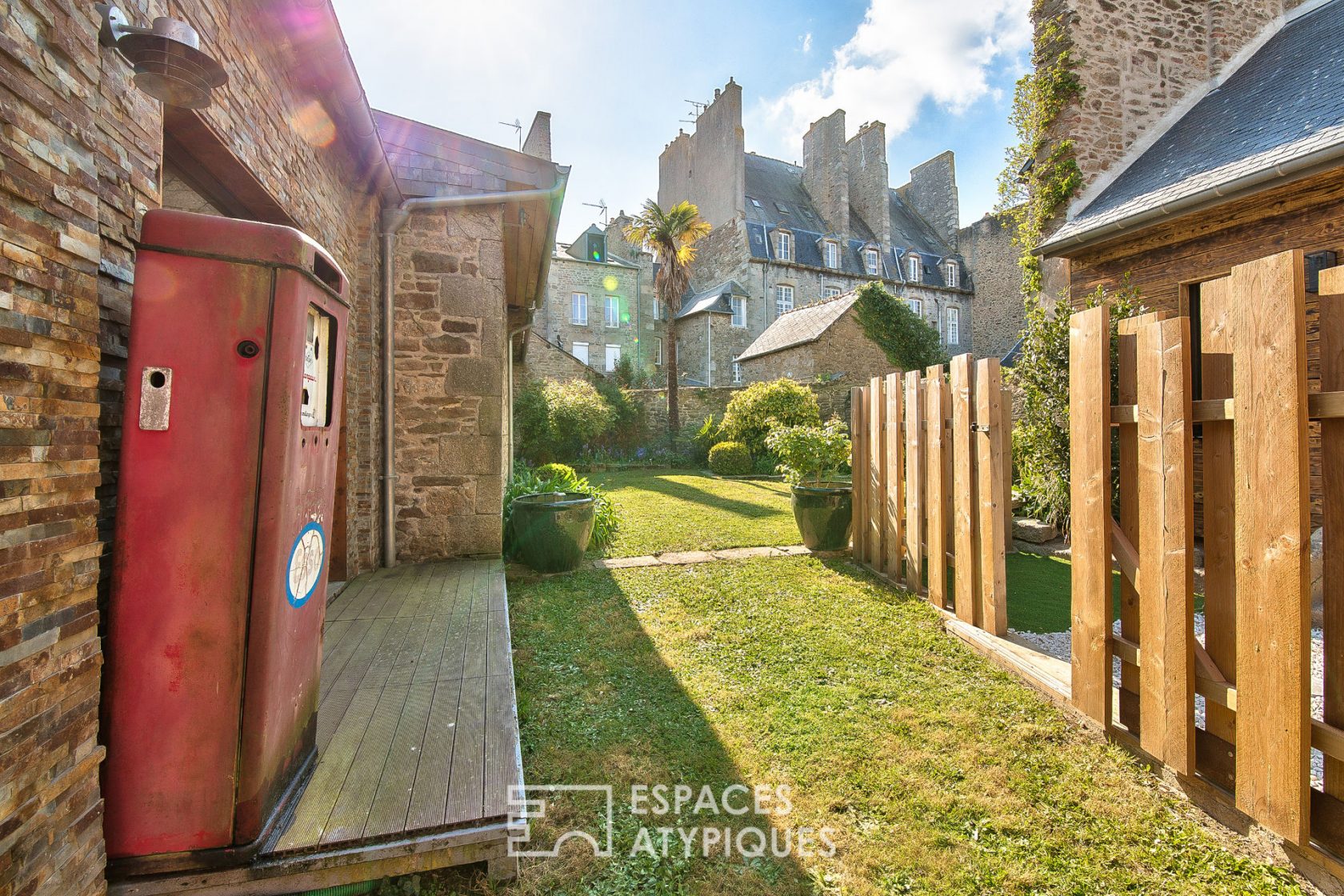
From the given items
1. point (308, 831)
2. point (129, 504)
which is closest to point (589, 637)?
point (308, 831)

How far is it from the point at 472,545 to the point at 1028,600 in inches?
188

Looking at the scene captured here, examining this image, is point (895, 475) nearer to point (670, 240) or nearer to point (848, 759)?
point (848, 759)

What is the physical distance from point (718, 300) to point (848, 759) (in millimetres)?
23748

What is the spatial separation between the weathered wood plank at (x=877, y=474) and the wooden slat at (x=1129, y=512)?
239 cm

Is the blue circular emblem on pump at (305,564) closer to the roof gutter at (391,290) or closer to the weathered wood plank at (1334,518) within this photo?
the weathered wood plank at (1334,518)

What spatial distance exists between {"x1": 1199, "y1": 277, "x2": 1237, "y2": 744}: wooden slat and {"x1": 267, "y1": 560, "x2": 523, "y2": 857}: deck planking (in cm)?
257

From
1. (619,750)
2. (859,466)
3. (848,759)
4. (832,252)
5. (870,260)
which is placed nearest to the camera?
(848,759)

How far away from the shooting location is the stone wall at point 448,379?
505cm

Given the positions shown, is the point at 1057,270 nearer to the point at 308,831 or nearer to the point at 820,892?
the point at 820,892

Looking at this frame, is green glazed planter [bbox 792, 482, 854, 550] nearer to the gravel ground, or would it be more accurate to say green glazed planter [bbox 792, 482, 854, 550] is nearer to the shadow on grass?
the gravel ground

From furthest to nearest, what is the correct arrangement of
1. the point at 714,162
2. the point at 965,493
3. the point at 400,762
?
the point at 714,162 → the point at 965,493 → the point at 400,762

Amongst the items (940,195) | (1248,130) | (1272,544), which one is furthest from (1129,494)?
(940,195)

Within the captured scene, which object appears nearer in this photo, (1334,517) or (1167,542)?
(1334,517)

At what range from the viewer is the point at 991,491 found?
352cm
